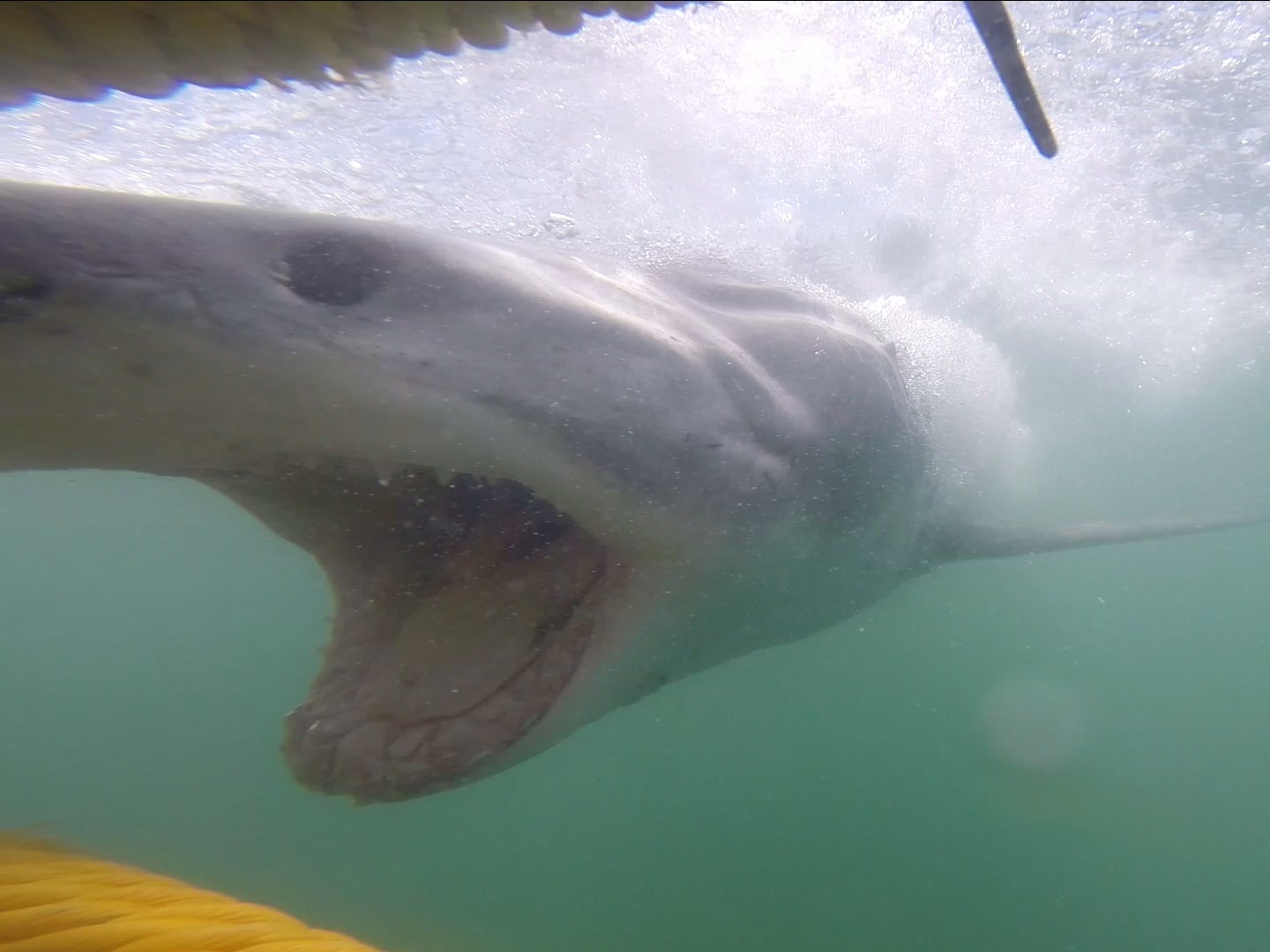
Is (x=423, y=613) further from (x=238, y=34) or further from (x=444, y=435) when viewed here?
(x=238, y=34)

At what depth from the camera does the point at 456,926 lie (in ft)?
78.2

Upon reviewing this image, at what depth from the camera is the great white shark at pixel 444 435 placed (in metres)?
1.56

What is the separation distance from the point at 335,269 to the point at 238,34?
1.93ft

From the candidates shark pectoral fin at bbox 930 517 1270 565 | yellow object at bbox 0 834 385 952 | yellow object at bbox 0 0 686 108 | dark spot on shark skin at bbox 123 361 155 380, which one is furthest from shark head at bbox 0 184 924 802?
shark pectoral fin at bbox 930 517 1270 565

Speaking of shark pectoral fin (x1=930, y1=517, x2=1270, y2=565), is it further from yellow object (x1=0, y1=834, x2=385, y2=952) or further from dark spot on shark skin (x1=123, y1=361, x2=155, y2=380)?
dark spot on shark skin (x1=123, y1=361, x2=155, y2=380)

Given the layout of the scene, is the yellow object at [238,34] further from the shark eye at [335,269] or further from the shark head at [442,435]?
the shark eye at [335,269]

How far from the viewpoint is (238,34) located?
141cm

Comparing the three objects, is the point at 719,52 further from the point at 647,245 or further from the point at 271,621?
the point at 271,621

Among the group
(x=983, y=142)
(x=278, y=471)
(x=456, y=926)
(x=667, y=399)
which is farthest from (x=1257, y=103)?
(x=456, y=926)

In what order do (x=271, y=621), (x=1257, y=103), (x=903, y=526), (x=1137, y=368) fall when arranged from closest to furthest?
(x=903, y=526), (x=1257, y=103), (x=1137, y=368), (x=271, y=621)

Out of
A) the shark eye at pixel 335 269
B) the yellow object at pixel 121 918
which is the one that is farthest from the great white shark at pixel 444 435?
the yellow object at pixel 121 918

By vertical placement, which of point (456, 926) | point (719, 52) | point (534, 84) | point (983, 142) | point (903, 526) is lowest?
point (456, 926)

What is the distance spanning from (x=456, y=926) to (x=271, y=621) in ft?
161

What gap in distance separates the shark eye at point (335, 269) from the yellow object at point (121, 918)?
4.31 ft
